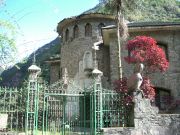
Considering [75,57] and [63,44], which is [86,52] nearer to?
[75,57]

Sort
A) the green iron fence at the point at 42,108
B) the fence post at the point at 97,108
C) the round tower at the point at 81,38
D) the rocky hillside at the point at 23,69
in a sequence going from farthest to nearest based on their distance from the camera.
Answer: the rocky hillside at the point at 23,69 < the round tower at the point at 81,38 < the fence post at the point at 97,108 < the green iron fence at the point at 42,108

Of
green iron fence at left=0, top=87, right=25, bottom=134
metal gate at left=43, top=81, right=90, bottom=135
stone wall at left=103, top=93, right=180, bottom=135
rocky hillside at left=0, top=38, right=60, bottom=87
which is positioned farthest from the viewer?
rocky hillside at left=0, top=38, right=60, bottom=87

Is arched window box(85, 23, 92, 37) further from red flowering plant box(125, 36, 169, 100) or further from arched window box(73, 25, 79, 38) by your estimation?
red flowering plant box(125, 36, 169, 100)

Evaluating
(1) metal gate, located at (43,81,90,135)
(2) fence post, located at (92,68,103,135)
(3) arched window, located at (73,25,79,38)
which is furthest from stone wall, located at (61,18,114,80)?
(2) fence post, located at (92,68,103,135)

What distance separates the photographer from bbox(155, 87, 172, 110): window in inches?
793

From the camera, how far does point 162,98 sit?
2044 centimetres

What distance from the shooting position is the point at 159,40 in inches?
842

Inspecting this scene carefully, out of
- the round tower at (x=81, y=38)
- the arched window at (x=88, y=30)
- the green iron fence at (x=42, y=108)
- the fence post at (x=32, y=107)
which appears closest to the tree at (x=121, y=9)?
the round tower at (x=81, y=38)

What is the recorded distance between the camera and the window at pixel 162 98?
66.1 ft

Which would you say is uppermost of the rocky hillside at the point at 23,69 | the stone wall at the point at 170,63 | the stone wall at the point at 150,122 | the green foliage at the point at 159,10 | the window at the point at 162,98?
the green foliage at the point at 159,10

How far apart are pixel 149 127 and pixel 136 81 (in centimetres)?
194

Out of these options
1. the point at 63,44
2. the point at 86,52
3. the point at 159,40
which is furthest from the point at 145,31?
the point at 63,44

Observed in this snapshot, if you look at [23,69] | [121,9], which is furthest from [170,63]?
[23,69]

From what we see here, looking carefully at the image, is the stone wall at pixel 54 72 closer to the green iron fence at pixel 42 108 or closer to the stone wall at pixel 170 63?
the stone wall at pixel 170 63
